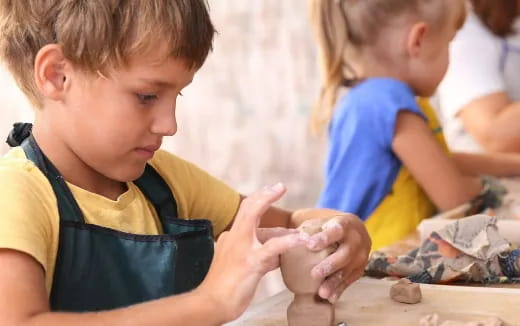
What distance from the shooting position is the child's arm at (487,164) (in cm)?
214

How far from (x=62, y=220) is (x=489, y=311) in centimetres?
54

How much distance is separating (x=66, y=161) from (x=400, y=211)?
3.36 ft

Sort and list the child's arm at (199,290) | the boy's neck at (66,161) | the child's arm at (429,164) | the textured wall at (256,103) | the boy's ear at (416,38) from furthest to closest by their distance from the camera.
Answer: the textured wall at (256,103) < the boy's ear at (416,38) < the child's arm at (429,164) < the boy's neck at (66,161) < the child's arm at (199,290)

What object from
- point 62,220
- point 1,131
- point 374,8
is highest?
point 374,8

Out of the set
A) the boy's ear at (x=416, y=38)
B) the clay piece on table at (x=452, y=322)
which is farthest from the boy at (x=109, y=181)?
the boy's ear at (x=416, y=38)

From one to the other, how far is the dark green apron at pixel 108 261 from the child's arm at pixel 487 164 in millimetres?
1106

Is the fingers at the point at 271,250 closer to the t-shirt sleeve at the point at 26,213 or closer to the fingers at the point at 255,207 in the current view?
the fingers at the point at 255,207

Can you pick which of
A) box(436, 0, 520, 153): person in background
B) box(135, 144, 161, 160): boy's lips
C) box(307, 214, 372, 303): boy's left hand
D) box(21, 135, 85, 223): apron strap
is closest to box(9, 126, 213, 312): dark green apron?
box(21, 135, 85, 223): apron strap

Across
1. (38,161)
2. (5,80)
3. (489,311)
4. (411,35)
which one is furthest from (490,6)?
(38,161)

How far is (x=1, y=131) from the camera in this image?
2.80 m

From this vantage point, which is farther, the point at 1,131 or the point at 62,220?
the point at 1,131

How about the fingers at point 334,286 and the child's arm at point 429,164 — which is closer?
the fingers at point 334,286

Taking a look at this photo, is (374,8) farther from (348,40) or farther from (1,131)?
(1,131)

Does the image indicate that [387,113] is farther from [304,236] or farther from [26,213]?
[26,213]
